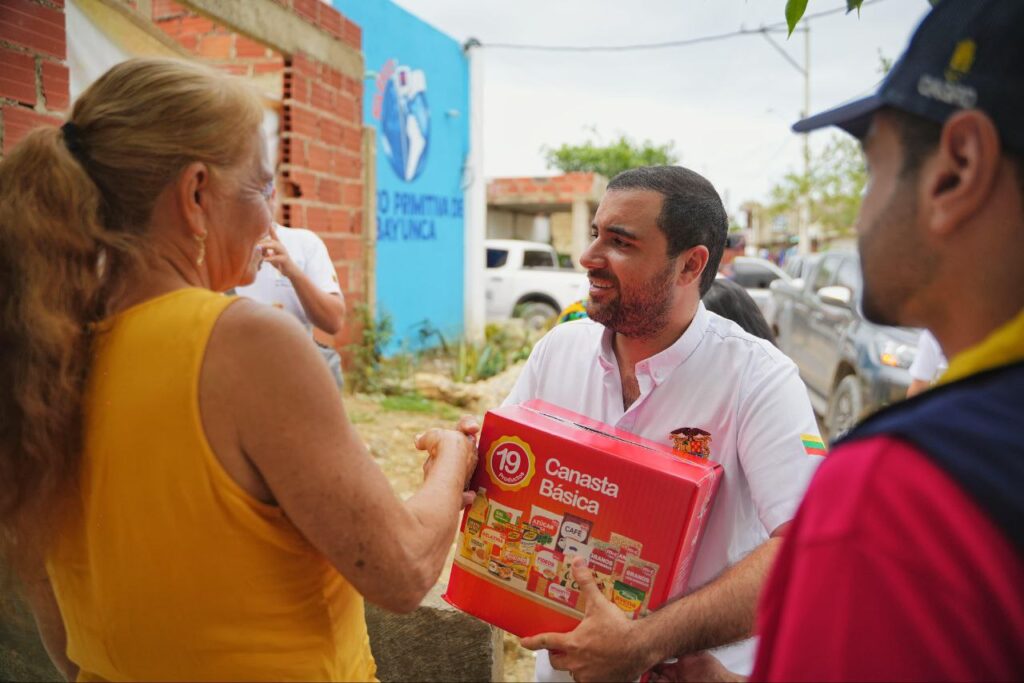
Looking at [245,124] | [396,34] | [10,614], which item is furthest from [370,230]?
[245,124]

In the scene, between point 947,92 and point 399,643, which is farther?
point 399,643

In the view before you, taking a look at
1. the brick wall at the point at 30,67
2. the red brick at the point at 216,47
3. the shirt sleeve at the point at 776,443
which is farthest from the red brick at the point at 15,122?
the red brick at the point at 216,47

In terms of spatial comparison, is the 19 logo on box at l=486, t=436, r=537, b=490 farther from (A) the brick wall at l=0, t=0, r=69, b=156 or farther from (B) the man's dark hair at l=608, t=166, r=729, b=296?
(A) the brick wall at l=0, t=0, r=69, b=156

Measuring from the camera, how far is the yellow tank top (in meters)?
1.11

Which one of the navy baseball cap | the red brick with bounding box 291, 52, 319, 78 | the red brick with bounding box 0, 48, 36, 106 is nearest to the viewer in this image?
the navy baseball cap

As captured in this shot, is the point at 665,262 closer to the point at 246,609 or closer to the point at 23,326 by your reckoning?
the point at 246,609

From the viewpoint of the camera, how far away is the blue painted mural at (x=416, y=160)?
354 inches

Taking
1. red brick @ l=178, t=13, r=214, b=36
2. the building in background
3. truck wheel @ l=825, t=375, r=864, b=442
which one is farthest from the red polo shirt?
the building in background

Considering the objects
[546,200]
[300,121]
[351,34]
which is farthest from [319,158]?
[546,200]

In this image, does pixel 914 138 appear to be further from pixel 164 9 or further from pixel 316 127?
pixel 164 9

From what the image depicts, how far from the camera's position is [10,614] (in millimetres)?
2670

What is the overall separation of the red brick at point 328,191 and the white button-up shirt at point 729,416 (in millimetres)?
5315

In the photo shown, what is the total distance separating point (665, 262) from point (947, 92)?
1.23 m

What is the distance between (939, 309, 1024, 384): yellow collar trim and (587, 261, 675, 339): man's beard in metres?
1.22
